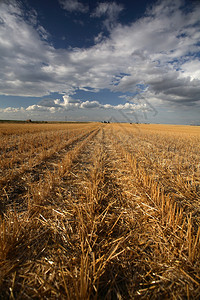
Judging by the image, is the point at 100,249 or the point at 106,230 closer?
the point at 100,249

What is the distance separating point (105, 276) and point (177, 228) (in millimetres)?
1223

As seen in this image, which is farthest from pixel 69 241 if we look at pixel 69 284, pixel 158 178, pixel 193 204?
pixel 158 178

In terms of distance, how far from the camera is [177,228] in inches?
72.2

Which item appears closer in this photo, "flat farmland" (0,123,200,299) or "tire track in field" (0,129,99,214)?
"flat farmland" (0,123,200,299)

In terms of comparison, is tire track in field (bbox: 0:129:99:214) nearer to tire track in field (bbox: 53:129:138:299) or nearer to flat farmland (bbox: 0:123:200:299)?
flat farmland (bbox: 0:123:200:299)

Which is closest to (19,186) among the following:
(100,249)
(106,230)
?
(106,230)

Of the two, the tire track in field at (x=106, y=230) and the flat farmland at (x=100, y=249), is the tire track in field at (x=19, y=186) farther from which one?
the tire track in field at (x=106, y=230)

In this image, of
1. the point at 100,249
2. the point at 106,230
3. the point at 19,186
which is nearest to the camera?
the point at 100,249

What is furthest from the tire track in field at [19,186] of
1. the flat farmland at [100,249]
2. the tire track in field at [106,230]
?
the tire track in field at [106,230]

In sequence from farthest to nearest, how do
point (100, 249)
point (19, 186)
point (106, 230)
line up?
point (19, 186) → point (106, 230) → point (100, 249)

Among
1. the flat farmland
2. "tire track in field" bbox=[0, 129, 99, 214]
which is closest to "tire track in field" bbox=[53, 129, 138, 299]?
the flat farmland

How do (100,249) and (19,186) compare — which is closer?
(100,249)

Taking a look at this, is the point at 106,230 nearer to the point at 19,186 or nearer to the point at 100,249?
the point at 100,249

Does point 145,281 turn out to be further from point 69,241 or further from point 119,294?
point 69,241
